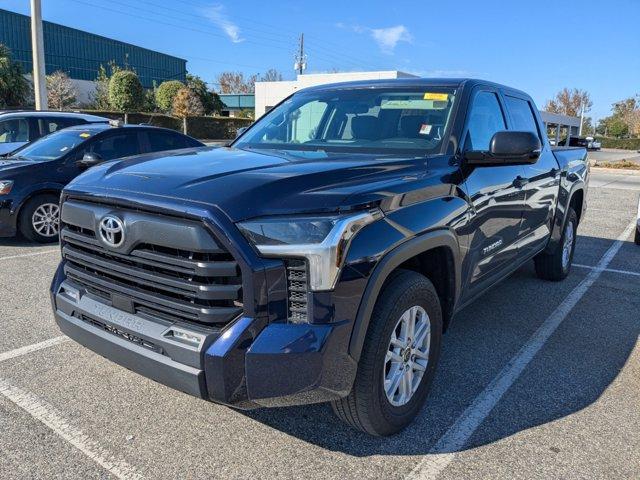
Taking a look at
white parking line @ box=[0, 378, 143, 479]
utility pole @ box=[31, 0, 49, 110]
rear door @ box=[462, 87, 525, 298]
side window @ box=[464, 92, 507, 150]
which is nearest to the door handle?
rear door @ box=[462, 87, 525, 298]

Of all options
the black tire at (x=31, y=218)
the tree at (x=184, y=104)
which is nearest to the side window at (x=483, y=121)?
the black tire at (x=31, y=218)

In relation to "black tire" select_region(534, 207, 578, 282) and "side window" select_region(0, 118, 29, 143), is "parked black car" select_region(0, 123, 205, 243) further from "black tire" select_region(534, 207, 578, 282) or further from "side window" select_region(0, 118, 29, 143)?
"black tire" select_region(534, 207, 578, 282)

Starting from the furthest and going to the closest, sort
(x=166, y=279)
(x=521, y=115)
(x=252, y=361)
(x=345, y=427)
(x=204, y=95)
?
(x=204, y=95), (x=521, y=115), (x=345, y=427), (x=166, y=279), (x=252, y=361)

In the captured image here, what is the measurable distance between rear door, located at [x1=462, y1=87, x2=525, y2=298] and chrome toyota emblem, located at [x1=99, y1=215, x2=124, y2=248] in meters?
1.96

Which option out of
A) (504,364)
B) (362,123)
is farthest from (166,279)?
(504,364)

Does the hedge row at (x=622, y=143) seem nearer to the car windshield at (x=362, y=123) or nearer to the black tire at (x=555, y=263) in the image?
the black tire at (x=555, y=263)

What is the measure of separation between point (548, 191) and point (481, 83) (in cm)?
144

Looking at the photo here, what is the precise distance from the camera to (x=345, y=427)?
2906 mm

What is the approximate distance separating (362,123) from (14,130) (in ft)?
29.1

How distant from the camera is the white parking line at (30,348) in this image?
366 centimetres

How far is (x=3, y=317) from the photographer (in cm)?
437

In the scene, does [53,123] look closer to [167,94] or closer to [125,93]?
[125,93]

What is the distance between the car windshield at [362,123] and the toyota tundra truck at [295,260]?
0.02 meters

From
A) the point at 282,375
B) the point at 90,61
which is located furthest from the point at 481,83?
the point at 90,61
